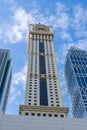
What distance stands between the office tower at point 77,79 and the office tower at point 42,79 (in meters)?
16.8

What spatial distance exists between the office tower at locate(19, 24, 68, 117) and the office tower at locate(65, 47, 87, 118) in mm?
16814

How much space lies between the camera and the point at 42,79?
92000 millimetres

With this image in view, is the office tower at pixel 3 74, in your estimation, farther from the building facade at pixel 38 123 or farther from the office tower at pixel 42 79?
the building facade at pixel 38 123

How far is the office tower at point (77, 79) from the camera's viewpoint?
10525cm

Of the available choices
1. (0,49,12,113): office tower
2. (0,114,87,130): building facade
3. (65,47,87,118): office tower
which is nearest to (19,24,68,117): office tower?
(0,49,12,113): office tower

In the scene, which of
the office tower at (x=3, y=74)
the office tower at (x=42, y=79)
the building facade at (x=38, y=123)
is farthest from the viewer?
the office tower at (x=3, y=74)

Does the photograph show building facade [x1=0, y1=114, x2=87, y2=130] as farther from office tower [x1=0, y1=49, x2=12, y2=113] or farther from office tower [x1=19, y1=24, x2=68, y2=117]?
office tower [x1=0, y1=49, x2=12, y2=113]

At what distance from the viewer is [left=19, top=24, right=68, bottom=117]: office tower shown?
74.2 m

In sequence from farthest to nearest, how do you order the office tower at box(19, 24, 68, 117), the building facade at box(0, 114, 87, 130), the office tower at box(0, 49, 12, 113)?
the office tower at box(0, 49, 12, 113), the office tower at box(19, 24, 68, 117), the building facade at box(0, 114, 87, 130)

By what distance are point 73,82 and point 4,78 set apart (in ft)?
119

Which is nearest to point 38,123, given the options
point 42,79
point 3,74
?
point 42,79

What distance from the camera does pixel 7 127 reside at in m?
34.0

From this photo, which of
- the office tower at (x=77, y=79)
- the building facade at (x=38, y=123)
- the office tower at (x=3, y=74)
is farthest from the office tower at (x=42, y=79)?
the building facade at (x=38, y=123)

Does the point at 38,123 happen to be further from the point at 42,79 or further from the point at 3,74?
A: the point at 3,74
